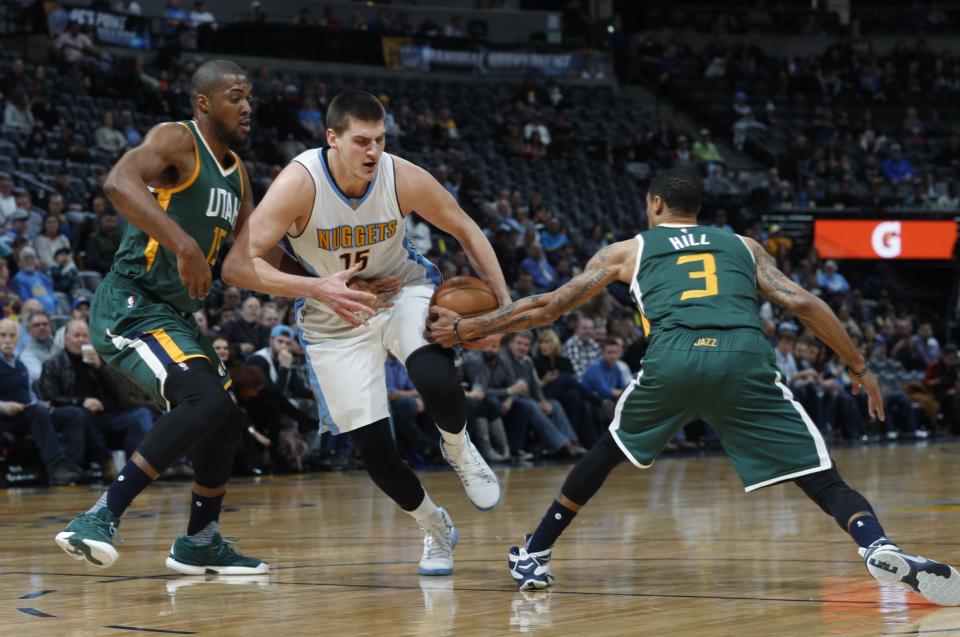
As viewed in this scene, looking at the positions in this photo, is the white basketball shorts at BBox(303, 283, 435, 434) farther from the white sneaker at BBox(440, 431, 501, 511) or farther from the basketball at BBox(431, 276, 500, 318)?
the white sneaker at BBox(440, 431, 501, 511)

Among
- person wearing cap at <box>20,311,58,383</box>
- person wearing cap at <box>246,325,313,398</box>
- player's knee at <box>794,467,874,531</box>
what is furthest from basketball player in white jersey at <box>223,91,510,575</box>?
person wearing cap at <box>246,325,313,398</box>

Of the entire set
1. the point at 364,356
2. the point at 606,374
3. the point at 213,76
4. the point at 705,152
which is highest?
the point at 213,76

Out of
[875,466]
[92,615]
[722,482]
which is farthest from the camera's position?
[875,466]

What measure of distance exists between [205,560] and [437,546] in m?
0.90

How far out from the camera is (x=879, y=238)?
21.8 meters

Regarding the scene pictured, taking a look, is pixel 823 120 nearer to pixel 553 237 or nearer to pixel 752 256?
pixel 553 237

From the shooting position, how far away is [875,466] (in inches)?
444

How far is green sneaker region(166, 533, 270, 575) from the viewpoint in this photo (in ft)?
16.9

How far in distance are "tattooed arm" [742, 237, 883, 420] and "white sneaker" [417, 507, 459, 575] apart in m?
1.52

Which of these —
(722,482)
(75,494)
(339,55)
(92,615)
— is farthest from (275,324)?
(339,55)

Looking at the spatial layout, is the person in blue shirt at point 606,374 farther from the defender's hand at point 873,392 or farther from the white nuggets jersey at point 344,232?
the defender's hand at point 873,392

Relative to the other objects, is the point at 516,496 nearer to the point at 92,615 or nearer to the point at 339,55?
the point at 92,615

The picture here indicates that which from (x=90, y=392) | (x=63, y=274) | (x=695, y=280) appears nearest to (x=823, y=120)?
(x=63, y=274)

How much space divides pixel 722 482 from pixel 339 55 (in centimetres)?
1388
